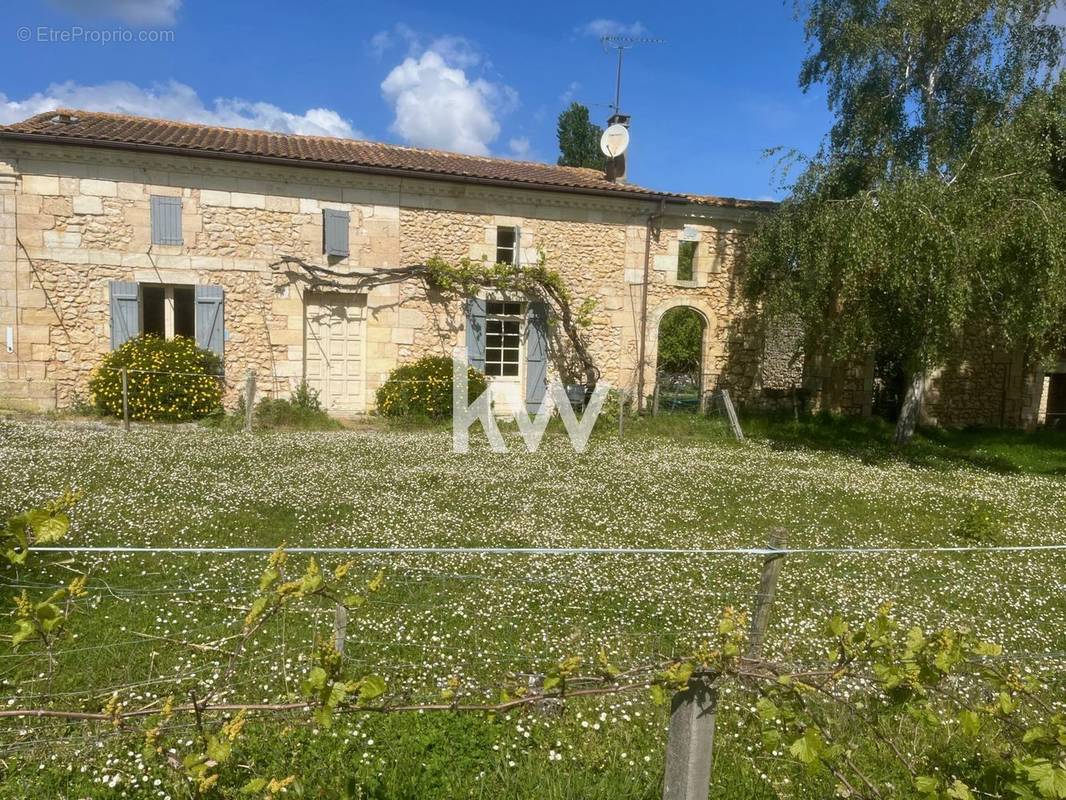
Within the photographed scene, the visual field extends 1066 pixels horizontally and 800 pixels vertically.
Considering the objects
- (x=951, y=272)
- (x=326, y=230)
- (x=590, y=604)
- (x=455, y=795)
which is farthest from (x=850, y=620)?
(x=326, y=230)

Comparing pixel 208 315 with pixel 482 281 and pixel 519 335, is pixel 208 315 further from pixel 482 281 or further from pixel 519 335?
pixel 519 335

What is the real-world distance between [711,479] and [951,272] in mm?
4534


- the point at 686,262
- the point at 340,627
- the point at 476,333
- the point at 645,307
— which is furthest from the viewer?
the point at 686,262

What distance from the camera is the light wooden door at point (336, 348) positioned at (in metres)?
13.9

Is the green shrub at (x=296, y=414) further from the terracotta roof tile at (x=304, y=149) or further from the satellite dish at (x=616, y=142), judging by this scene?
the satellite dish at (x=616, y=142)

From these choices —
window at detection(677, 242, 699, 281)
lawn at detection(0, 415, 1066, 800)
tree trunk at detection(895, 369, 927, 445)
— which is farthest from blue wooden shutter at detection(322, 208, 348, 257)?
tree trunk at detection(895, 369, 927, 445)

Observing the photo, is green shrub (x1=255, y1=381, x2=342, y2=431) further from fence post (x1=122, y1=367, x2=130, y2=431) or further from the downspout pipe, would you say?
the downspout pipe

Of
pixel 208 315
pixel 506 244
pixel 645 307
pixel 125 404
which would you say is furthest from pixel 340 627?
pixel 645 307

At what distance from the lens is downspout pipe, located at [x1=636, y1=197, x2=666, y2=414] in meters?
15.6

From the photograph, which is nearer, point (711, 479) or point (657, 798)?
point (657, 798)

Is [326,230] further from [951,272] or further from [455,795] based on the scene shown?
[455,795]

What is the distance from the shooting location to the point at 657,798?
2822 mm

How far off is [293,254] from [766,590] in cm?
1207

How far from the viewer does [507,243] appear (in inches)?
592
